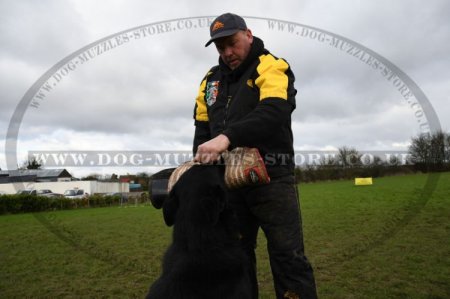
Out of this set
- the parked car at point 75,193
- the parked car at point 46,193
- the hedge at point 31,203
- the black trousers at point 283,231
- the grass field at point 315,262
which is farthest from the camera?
the parked car at point 75,193

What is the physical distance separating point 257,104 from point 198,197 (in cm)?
90

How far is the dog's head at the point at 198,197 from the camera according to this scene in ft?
7.80

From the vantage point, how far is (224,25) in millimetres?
2867

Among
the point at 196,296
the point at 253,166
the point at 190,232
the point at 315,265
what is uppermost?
the point at 253,166

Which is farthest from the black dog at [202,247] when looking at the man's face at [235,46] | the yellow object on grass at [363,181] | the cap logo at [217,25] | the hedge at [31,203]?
the yellow object on grass at [363,181]

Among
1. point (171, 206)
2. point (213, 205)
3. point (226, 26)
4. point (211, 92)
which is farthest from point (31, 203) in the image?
point (213, 205)

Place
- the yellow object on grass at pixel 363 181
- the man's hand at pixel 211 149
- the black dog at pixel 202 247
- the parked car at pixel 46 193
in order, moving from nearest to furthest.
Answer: the black dog at pixel 202 247, the man's hand at pixel 211 149, the parked car at pixel 46 193, the yellow object on grass at pixel 363 181

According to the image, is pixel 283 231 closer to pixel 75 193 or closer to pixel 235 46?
→ pixel 235 46

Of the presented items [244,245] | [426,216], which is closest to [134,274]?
[244,245]

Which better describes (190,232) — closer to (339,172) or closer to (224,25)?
(224,25)

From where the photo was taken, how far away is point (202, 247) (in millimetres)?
2314

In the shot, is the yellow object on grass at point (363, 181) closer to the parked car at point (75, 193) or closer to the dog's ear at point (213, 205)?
the parked car at point (75, 193)

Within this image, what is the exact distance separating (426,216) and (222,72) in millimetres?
11525

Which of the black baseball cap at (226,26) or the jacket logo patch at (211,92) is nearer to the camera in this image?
the black baseball cap at (226,26)
